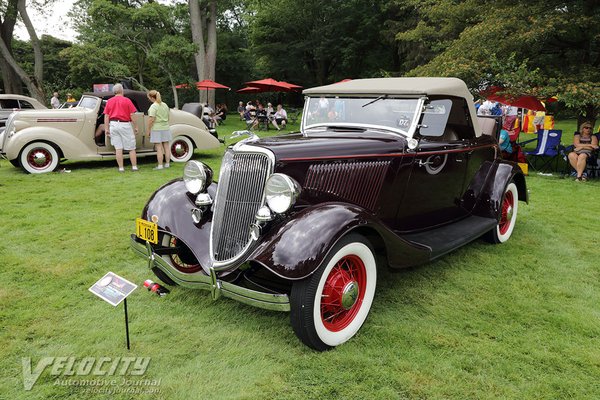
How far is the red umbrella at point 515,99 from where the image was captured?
926 centimetres

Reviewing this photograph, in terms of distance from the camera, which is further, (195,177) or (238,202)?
(195,177)

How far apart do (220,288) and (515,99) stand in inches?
346

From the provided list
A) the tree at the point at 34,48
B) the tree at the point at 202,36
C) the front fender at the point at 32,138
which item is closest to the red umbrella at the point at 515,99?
the front fender at the point at 32,138

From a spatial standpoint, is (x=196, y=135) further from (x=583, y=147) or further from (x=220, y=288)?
(x=583, y=147)

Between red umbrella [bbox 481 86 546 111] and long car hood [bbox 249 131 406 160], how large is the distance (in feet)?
22.3

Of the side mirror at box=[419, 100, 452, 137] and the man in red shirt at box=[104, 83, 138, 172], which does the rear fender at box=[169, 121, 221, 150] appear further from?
the side mirror at box=[419, 100, 452, 137]

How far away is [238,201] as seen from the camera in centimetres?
305

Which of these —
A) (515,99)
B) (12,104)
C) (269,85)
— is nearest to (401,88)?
(515,99)

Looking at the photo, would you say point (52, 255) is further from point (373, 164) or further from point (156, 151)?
point (156, 151)

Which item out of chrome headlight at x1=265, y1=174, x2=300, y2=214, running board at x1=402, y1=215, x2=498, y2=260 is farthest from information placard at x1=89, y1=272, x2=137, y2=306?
running board at x1=402, y1=215, x2=498, y2=260

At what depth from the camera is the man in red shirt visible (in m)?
8.12

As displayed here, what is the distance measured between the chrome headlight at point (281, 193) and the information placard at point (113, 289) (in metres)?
1.01

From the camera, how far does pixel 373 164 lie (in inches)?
134

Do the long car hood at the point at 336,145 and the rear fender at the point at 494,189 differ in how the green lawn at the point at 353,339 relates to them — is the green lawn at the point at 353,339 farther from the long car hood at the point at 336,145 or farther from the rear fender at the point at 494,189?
the long car hood at the point at 336,145
